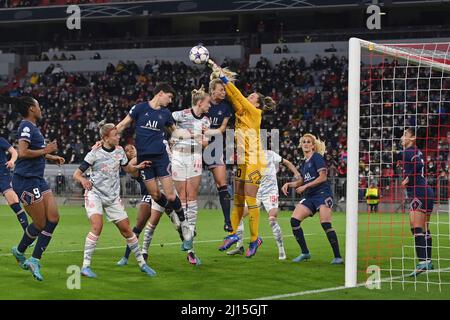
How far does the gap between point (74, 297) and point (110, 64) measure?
35.6 m

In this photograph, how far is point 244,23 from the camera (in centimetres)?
4662

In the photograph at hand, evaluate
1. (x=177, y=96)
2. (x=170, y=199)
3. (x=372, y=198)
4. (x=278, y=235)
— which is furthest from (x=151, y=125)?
(x=177, y=96)

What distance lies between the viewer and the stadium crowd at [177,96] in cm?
3659

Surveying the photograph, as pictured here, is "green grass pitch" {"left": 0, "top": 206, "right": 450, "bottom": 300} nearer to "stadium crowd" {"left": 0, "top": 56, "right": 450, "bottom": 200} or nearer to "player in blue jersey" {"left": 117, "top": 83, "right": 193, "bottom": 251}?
"player in blue jersey" {"left": 117, "top": 83, "right": 193, "bottom": 251}

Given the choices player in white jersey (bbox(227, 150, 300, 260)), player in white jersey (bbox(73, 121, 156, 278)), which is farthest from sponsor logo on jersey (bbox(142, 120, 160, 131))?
player in white jersey (bbox(227, 150, 300, 260))

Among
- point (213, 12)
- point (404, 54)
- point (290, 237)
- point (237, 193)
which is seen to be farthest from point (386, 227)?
point (213, 12)

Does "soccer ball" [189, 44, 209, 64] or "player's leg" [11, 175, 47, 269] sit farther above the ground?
"soccer ball" [189, 44, 209, 64]

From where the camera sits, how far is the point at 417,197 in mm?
11844

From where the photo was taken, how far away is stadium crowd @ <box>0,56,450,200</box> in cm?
3659

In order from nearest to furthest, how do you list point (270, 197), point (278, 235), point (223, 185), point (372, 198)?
point (278, 235) → point (223, 185) → point (270, 197) → point (372, 198)

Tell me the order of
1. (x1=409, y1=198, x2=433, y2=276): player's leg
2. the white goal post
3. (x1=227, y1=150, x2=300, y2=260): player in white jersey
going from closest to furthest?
the white goal post → (x1=409, y1=198, x2=433, y2=276): player's leg → (x1=227, y1=150, x2=300, y2=260): player in white jersey

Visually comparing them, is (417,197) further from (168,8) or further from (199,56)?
(168,8)

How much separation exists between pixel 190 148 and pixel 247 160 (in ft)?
3.59

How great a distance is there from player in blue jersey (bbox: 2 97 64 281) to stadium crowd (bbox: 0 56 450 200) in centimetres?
2268
